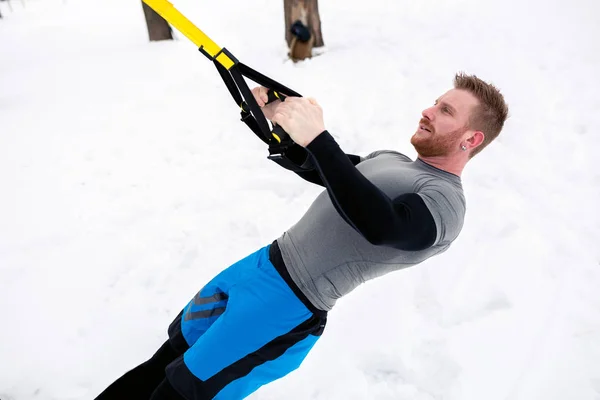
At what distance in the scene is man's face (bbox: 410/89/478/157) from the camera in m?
1.72

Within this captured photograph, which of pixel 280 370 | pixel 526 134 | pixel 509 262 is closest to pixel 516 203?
pixel 509 262

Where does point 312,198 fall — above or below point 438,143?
below

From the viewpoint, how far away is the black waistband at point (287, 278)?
1.74 metres

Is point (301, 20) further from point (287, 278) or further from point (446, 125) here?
point (287, 278)

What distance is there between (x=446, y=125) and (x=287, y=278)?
98 cm

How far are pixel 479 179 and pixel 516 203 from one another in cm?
43

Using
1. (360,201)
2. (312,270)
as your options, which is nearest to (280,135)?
(360,201)

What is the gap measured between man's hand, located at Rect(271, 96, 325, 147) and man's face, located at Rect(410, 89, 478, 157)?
2.15 feet

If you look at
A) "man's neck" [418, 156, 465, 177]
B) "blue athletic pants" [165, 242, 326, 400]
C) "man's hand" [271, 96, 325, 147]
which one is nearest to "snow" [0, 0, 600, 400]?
"blue athletic pants" [165, 242, 326, 400]

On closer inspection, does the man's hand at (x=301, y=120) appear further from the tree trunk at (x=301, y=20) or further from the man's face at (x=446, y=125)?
the tree trunk at (x=301, y=20)

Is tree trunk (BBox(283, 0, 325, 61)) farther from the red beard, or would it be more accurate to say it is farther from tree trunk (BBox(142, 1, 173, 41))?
the red beard

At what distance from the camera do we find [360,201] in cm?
124

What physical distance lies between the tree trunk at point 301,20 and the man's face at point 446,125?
175 inches

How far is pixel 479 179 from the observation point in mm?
4051
